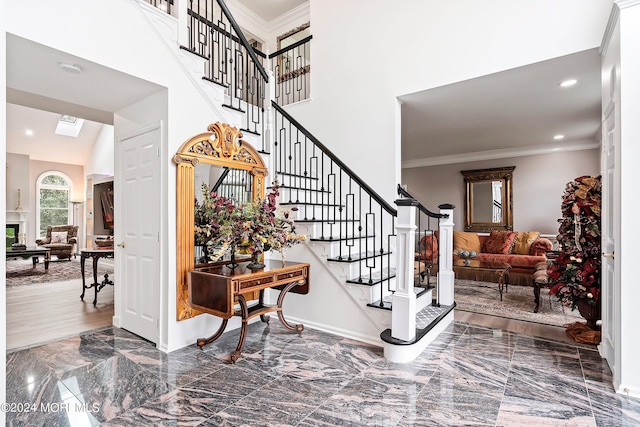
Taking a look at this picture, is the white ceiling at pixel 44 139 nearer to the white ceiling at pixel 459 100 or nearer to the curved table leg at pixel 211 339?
the white ceiling at pixel 459 100

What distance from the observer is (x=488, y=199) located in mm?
7332

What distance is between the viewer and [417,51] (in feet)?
12.6

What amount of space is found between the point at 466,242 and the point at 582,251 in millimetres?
3654

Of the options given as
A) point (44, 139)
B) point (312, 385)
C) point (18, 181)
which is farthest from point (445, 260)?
point (18, 181)

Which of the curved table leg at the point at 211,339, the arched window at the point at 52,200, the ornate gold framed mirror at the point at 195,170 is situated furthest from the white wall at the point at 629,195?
the arched window at the point at 52,200

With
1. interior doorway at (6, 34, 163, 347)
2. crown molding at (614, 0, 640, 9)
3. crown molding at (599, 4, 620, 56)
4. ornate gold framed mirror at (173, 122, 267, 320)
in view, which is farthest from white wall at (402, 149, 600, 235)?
interior doorway at (6, 34, 163, 347)

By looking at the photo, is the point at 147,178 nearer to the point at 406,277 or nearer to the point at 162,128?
the point at 162,128

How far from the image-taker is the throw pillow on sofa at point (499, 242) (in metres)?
6.32

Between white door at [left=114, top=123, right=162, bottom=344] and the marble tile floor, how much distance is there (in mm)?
293

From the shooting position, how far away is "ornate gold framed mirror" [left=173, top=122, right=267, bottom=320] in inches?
116

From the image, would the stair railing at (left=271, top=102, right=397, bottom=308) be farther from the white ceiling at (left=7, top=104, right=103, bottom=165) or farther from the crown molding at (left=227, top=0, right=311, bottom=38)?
the white ceiling at (left=7, top=104, right=103, bottom=165)

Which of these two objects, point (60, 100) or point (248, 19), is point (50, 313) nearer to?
point (60, 100)

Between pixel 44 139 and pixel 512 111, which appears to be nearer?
pixel 512 111

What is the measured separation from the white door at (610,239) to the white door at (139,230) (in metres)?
3.63
